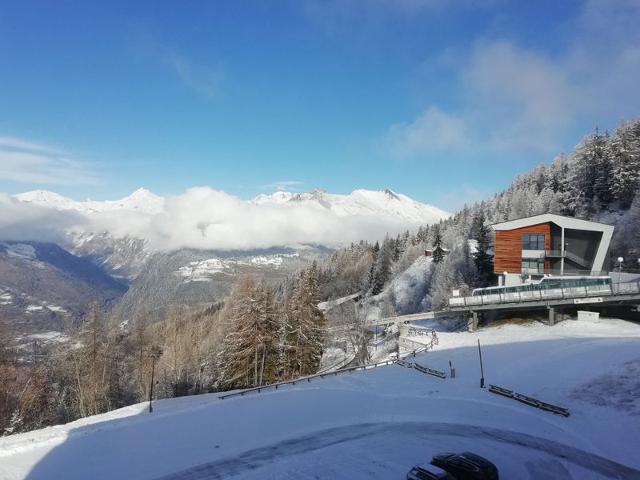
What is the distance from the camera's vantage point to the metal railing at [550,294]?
3884cm

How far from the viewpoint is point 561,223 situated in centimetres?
4972

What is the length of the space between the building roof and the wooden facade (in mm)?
549

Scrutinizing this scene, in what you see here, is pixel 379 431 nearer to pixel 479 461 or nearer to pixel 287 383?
pixel 479 461

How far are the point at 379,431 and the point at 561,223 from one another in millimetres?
39293

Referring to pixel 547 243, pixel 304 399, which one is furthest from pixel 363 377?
pixel 547 243

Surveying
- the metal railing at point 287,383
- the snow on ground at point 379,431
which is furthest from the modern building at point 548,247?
the metal railing at point 287,383

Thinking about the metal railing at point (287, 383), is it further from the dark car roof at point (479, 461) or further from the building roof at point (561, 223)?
the building roof at point (561, 223)

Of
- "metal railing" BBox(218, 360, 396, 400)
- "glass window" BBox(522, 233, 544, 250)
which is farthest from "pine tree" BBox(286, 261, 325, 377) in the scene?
"glass window" BBox(522, 233, 544, 250)

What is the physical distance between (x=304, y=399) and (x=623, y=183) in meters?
71.2

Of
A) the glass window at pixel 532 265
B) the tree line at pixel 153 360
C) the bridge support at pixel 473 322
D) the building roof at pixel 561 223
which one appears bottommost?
the tree line at pixel 153 360

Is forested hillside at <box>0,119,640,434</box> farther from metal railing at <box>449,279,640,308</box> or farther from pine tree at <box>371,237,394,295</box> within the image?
metal railing at <box>449,279,640,308</box>

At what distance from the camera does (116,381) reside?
2569 inches

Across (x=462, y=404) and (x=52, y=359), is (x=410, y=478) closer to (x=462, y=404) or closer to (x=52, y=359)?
(x=462, y=404)

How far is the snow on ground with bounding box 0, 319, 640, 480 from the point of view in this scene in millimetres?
18766
